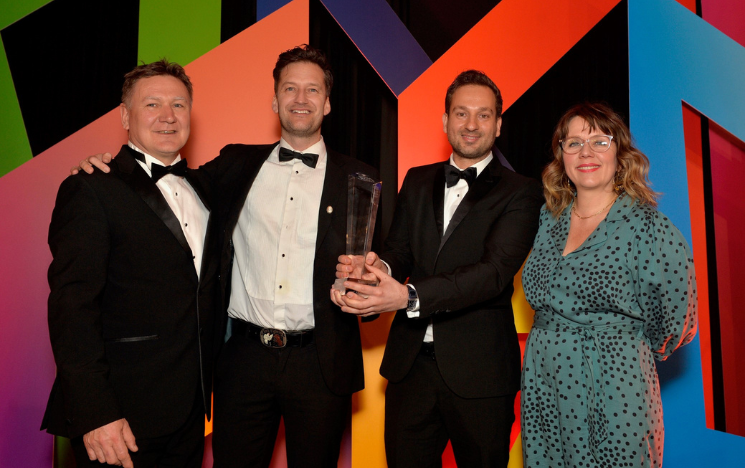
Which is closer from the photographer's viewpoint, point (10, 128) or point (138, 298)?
point (138, 298)

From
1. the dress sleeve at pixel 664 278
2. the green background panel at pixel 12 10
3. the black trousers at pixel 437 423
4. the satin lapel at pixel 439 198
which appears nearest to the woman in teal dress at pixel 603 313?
the dress sleeve at pixel 664 278

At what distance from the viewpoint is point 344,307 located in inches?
82.2

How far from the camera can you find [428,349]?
8.25ft

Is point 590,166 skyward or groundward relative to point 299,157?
groundward

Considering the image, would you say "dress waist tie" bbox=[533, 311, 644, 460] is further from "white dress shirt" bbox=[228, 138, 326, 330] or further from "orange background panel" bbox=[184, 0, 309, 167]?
"orange background panel" bbox=[184, 0, 309, 167]

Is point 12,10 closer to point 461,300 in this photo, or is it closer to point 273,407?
point 273,407

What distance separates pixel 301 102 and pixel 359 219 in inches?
38.7

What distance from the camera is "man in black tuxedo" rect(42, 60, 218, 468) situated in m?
1.87

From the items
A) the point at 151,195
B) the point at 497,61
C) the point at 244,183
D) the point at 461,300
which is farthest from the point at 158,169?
the point at 497,61

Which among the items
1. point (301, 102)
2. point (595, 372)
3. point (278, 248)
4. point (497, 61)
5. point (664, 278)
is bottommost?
point (595, 372)

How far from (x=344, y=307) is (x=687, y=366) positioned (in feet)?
8.13

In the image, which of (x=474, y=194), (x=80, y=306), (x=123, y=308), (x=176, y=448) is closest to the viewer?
(x=80, y=306)

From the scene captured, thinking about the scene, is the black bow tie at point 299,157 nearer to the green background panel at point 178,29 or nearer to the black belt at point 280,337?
the black belt at point 280,337

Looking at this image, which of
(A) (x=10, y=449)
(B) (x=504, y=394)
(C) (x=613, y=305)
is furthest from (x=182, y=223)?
(A) (x=10, y=449)
